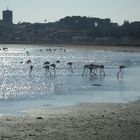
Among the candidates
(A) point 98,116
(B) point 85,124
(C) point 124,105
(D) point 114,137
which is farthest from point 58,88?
(D) point 114,137

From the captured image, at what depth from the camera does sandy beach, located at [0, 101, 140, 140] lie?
543 inches

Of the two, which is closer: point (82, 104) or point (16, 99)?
point (82, 104)

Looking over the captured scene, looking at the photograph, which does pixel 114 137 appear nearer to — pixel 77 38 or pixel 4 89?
pixel 4 89

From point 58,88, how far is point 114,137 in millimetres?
16419

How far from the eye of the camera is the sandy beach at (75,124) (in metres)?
13.8

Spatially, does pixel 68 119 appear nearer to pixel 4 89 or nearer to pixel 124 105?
pixel 124 105

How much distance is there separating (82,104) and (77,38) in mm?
177954

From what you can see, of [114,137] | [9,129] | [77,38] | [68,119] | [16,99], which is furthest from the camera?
[77,38]

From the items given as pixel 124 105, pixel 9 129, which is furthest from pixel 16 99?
pixel 9 129

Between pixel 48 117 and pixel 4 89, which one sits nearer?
pixel 48 117

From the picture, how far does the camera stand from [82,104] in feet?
72.0

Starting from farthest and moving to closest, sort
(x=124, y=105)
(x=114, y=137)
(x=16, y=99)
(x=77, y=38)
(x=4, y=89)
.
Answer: (x=77, y=38) < (x=4, y=89) < (x=16, y=99) < (x=124, y=105) < (x=114, y=137)

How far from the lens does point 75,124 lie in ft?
51.8

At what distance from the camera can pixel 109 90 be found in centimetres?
2925
